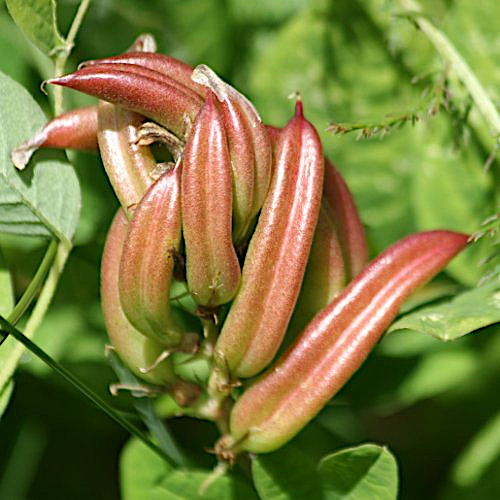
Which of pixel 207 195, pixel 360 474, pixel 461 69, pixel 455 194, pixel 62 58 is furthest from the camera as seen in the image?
pixel 455 194

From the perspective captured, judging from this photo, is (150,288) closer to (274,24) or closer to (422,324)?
(422,324)

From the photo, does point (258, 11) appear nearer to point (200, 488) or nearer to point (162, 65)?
point (162, 65)

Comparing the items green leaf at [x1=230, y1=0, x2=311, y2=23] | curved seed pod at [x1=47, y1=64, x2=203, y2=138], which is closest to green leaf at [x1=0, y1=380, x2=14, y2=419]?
curved seed pod at [x1=47, y1=64, x2=203, y2=138]

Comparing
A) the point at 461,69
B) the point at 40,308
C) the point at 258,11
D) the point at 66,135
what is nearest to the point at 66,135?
the point at 66,135

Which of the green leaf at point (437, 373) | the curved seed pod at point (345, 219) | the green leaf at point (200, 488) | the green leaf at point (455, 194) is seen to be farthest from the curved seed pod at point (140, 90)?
the green leaf at point (437, 373)

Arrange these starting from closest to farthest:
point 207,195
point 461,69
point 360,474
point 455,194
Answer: point 207,195, point 360,474, point 461,69, point 455,194

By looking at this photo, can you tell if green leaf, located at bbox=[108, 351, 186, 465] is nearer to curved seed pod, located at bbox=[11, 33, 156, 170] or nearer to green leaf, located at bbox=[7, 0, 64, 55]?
curved seed pod, located at bbox=[11, 33, 156, 170]

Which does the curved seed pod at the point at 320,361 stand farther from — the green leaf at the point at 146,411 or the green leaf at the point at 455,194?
the green leaf at the point at 455,194
